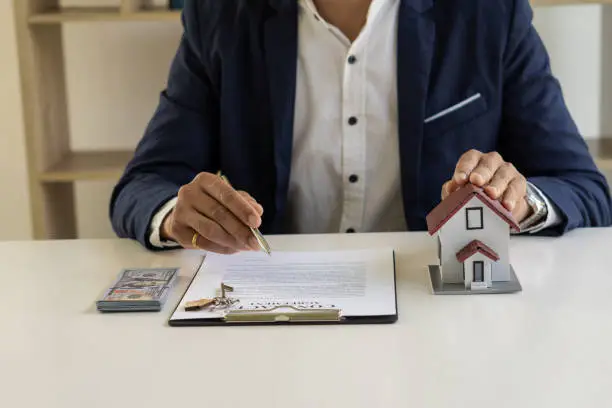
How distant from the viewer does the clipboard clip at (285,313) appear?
3.62ft

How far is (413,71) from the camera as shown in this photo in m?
1.65

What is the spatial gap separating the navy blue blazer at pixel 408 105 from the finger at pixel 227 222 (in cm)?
28

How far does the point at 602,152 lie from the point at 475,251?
158cm

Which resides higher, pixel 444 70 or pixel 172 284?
pixel 444 70

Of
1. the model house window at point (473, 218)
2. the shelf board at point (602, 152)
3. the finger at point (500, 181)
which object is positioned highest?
the finger at point (500, 181)

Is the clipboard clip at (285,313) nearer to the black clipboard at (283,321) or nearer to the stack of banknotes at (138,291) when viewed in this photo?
the black clipboard at (283,321)

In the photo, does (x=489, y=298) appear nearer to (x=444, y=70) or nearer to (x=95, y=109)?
(x=444, y=70)

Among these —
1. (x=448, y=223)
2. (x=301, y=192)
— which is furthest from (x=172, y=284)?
(x=301, y=192)

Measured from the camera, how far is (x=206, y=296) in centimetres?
120

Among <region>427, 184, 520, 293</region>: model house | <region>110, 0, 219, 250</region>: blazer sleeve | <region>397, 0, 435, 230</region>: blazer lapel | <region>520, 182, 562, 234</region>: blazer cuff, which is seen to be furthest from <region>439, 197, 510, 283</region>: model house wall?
<region>110, 0, 219, 250</region>: blazer sleeve

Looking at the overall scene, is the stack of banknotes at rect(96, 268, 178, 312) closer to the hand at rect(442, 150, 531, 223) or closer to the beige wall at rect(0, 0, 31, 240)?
the hand at rect(442, 150, 531, 223)

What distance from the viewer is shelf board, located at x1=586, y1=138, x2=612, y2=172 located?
2516 mm

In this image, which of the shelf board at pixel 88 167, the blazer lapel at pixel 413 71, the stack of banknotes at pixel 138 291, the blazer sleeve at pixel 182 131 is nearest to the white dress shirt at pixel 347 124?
the blazer lapel at pixel 413 71

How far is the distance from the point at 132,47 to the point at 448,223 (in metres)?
1.86
